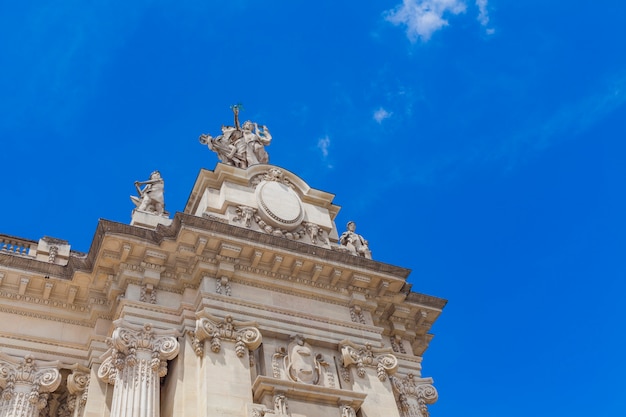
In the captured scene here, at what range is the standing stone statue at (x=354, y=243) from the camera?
72.3 feet

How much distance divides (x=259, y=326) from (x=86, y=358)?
4.40 meters

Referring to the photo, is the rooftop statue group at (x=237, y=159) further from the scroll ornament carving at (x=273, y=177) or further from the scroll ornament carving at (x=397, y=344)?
the scroll ornament carving at (x=397, y=344)

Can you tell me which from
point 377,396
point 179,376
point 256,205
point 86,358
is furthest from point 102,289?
Result: point 377,396

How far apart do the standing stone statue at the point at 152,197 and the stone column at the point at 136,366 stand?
467cm

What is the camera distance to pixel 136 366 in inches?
619

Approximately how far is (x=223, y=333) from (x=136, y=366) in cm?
220

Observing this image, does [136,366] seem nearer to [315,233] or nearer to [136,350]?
[136,350]

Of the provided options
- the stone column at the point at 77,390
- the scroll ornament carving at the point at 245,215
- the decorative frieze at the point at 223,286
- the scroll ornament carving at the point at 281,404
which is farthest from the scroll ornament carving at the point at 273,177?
the stone column at the point at 77,390

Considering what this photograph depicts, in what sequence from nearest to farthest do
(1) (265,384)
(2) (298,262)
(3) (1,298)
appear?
(1) (265,384), (3) (1,298), (2) (298,262)

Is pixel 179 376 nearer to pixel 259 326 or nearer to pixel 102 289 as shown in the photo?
pixel 259 326

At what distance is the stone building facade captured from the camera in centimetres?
1605

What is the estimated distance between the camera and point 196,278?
18.1m

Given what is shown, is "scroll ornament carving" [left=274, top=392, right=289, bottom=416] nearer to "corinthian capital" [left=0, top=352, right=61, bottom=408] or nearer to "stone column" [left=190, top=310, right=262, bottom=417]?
"stone column" [left=190, top=310, right=262, bottom=417]

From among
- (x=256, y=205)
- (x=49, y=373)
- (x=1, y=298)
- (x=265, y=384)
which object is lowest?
(x=265, y=384)
